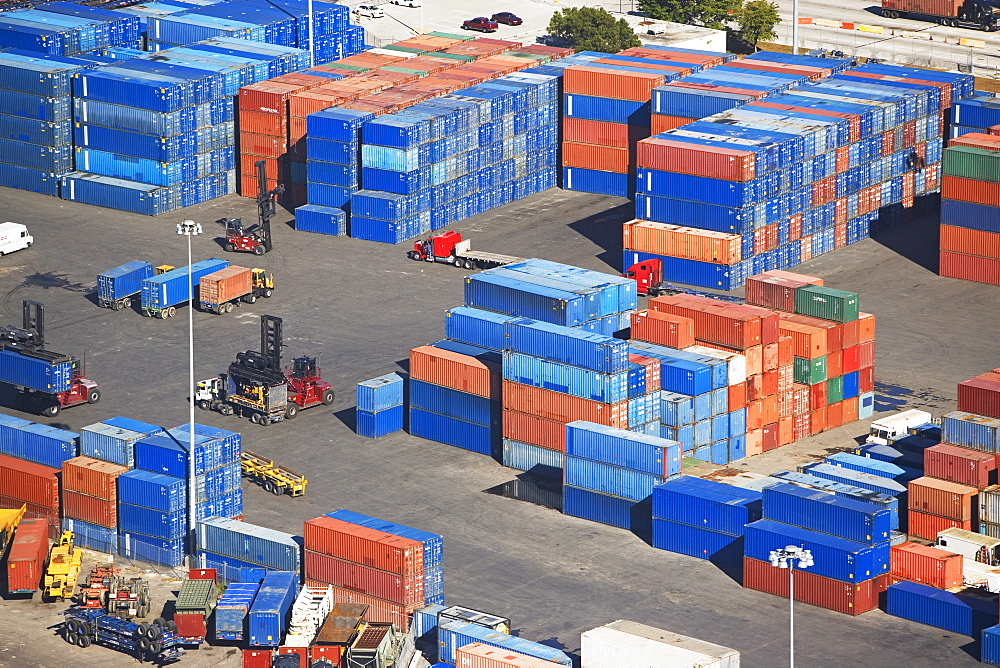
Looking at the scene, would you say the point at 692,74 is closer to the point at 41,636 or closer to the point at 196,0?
the point at 196,0

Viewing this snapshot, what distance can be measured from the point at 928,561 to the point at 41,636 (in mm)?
40877

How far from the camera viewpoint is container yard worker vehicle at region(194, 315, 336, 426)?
393ft

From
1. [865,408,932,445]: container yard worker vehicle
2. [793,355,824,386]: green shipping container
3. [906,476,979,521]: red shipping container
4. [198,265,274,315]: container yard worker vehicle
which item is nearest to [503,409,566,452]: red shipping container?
[793,355,824,386]: green shipping container

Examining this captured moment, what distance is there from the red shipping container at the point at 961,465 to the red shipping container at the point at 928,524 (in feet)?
6.77

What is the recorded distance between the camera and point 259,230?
5915 inches

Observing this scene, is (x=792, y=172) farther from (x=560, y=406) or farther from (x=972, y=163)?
(x=560, y=406)

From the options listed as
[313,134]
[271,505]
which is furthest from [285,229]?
[271,505]

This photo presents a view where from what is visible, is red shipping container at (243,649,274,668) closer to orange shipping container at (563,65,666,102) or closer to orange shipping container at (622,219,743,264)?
orange shipping container at (622,219,743,264)

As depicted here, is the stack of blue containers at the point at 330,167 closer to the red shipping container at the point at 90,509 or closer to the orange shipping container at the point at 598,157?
the orange shipping container at the point at 598,157

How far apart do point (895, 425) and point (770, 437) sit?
684cm

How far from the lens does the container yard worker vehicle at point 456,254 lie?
14550cm

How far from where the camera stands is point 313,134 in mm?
151625

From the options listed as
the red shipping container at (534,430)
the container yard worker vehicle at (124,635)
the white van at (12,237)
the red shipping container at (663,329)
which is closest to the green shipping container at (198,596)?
the container yard worker vehicle at (124,635)

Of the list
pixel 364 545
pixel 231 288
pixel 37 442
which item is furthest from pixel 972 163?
pixel 37 442
